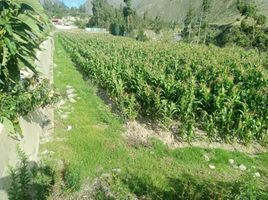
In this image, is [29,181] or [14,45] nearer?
[14,45]

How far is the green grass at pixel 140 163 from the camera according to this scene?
19.5 feet

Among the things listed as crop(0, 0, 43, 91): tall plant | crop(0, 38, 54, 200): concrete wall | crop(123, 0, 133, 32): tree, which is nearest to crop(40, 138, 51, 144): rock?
crop(0, 38, 54, 200): concrete wall

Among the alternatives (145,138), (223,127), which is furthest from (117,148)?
(223,127)

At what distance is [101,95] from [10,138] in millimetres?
7631

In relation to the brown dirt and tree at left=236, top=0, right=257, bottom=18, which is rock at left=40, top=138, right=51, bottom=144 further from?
tree at left=236, top=0, right=257, bottom=18

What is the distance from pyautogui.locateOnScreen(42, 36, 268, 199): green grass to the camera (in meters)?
5.96

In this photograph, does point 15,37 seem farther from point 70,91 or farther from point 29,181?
point 70,91

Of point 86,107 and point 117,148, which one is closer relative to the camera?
point 117,148

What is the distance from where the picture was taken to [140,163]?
22.9 ft

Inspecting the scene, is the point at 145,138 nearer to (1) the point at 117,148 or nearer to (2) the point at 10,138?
(1) the point at 117,148

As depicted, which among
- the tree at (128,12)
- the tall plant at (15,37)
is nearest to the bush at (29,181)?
the tall plant at (15,37)

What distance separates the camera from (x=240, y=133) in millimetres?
8234

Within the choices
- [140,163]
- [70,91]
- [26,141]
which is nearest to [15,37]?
[26,141]

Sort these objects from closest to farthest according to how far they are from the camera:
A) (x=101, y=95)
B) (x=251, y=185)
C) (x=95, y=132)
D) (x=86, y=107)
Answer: (x=251, y=185), (x=95, y=132), (x=86, y=107), (x=101, y=95)
